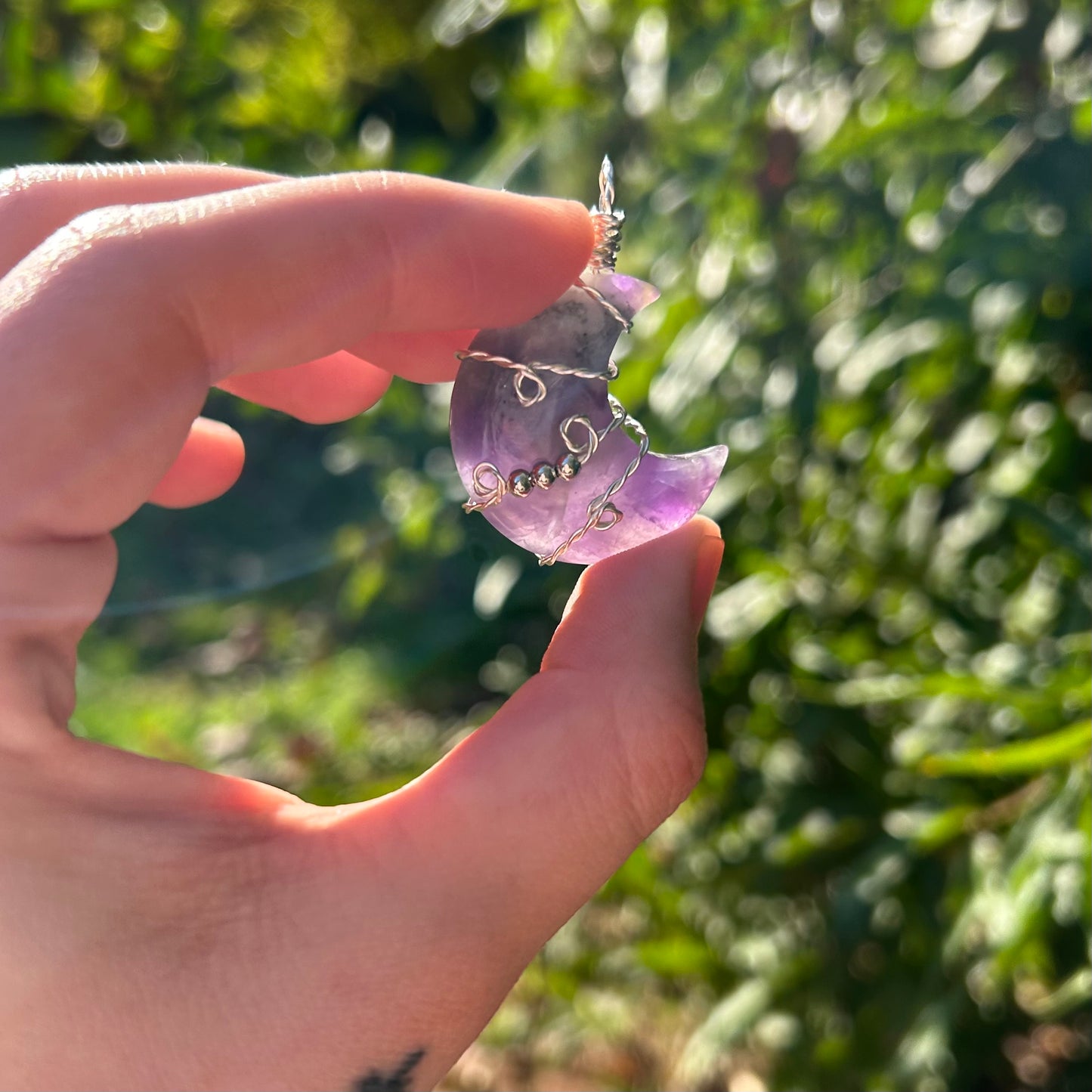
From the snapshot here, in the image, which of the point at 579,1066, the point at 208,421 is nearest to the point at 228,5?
the point at 208,421

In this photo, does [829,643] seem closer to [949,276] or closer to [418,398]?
[949,276]

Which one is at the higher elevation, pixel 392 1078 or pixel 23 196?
pixel 23 196

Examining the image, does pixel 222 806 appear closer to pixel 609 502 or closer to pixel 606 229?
pixel 609 502

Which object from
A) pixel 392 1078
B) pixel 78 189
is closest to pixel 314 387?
pixel 78 189

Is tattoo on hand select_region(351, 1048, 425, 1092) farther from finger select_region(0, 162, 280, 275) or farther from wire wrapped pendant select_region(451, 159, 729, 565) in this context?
finger select_region(0, 162, 280, 275)

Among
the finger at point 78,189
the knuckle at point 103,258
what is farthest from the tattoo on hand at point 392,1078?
the finger at point 78,189
